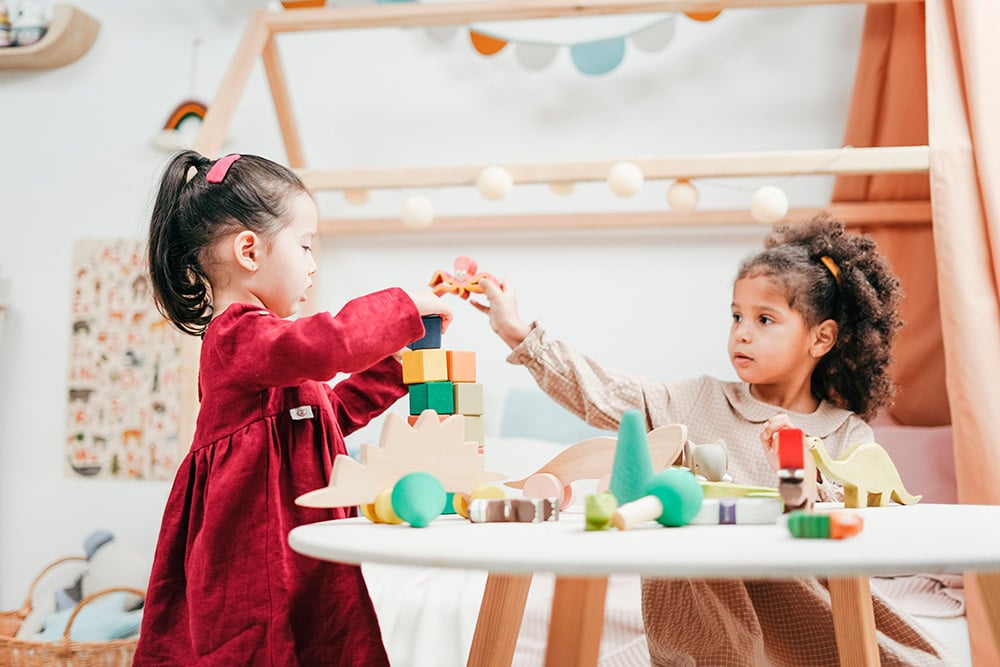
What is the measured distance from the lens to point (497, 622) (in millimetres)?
875

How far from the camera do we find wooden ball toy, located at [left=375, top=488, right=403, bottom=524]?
28.9 inches

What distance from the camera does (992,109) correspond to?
1484 mm

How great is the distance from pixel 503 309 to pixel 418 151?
108 cm

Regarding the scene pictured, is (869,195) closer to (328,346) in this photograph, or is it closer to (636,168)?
(636,168)

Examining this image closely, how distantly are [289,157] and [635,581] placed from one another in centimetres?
116

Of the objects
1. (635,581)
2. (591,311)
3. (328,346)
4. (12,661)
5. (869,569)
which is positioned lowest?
(12,661)

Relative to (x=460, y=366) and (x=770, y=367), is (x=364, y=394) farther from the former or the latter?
(x=770, y=367)

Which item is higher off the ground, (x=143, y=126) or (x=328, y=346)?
(x=143, y=126)

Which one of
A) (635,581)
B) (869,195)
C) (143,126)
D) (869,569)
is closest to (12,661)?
(635,581)

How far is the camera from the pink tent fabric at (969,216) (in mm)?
1400

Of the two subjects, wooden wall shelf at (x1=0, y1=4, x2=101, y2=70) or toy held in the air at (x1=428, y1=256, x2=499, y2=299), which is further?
wooden wall shelf at (x1=0, y1=4, x2=101, y2=70)

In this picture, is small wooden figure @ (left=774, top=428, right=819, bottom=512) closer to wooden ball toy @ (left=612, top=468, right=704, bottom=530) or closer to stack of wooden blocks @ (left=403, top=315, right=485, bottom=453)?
wooden ball toy @ (left=612, top=468, right=704, bottom=530)

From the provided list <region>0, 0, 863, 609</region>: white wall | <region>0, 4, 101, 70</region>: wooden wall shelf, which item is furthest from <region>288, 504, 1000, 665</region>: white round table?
<region>0, 4, 101, 70</region>: wooden wall shelf

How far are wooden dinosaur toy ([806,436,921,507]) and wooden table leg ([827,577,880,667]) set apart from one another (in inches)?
3.5
